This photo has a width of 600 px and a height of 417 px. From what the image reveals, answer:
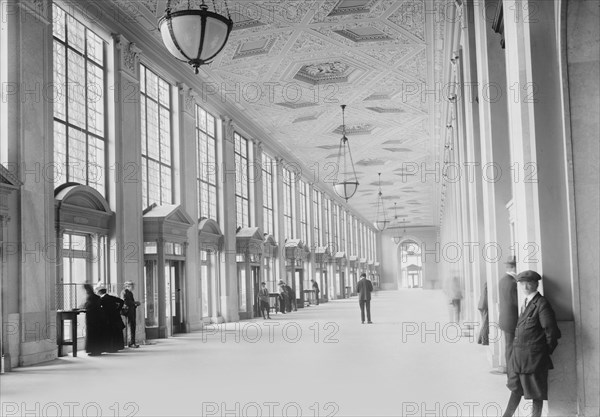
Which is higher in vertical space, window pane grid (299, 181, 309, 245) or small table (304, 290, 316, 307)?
window pane grid (299, 181, 309, 245)

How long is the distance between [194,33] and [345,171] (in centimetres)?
2659

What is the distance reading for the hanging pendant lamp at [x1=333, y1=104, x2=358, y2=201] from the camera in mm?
21516

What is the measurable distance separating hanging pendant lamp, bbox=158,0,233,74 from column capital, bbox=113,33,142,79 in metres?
7.39

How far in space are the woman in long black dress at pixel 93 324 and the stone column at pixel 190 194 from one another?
4.99 meters

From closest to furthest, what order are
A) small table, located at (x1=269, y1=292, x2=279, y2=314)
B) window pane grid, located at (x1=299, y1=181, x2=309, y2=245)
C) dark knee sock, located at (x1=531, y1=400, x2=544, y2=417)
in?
dark knee sock, located at (x1=531, y1=400, x2=544, y2=417) < small table, located at (x1=269, y1=292, x2=279, y2=314) < window pane grid, located at (x1=299, y1=181, x2=309, y2=245)

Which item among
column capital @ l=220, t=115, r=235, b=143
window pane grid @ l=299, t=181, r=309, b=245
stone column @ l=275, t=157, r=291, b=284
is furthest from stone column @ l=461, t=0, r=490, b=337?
window pane grid @ l=299, t=181, r=309, b=245

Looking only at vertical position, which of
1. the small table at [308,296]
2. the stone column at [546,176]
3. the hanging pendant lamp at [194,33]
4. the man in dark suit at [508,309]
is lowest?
the small table at [308,296]

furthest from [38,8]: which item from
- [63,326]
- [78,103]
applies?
[63,326]

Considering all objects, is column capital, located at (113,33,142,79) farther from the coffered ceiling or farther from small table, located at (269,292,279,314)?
small table, located at (269,292,279,314)

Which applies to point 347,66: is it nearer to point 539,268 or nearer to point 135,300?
point 135,300

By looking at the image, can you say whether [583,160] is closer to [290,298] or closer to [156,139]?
[156,139]

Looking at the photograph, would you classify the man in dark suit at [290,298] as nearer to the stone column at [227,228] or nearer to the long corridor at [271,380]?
the stone column at [227,228]

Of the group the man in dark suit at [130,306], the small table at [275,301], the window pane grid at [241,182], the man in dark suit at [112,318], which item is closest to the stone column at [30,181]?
the man in dark suit at [112,318]

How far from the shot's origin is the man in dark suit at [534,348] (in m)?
5.56
